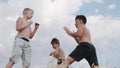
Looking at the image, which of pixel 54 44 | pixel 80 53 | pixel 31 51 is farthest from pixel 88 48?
pixel 54 44

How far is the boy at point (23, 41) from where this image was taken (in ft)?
34.4

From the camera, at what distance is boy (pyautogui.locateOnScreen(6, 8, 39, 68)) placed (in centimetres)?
1049

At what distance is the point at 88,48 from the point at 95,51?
0.29m

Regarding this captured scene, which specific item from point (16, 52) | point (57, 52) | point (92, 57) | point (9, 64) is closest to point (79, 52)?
point (92, 57)

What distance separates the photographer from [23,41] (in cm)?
1061

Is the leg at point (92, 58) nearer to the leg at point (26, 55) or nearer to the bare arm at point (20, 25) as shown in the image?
the leg at point (26, 55)

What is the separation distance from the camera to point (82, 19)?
10273 mm

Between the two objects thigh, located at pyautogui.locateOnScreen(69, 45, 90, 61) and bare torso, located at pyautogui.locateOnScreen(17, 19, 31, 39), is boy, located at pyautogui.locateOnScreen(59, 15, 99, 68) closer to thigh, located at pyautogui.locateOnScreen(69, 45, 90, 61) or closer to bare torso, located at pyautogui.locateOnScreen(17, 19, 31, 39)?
thigh, located at pyautogui.locateOnScreen(69, 45, 90, 61)

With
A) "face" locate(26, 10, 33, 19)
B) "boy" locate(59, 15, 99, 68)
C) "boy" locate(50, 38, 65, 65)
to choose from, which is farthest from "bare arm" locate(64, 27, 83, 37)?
"boy" locate(50, 38, 65, 65)

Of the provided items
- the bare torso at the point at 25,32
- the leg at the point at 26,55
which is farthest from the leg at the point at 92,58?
the bare torso at the point at 25,32

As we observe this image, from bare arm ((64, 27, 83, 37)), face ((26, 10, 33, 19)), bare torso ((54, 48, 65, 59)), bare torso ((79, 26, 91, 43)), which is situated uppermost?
face ((26, 10, 33, 19))

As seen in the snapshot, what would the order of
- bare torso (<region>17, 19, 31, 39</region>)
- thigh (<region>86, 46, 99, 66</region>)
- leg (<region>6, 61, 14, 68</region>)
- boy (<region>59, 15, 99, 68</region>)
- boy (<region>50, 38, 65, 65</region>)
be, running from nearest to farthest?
1. boy (<region>59, 15, 99, 68</region>)
2. thigh (<region>86, 46, 99, 66</region>)
3. leg (<region>6, 61, 14, 68</region>)
4. bare torso (<region>17, 19, 31, 39</region>)
5. boy (<region>50, 38, 65, 65</region>)

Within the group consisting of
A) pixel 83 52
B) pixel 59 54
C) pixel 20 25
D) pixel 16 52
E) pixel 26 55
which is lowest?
pixel 59 54

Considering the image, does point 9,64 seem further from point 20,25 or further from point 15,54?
point 20,25
